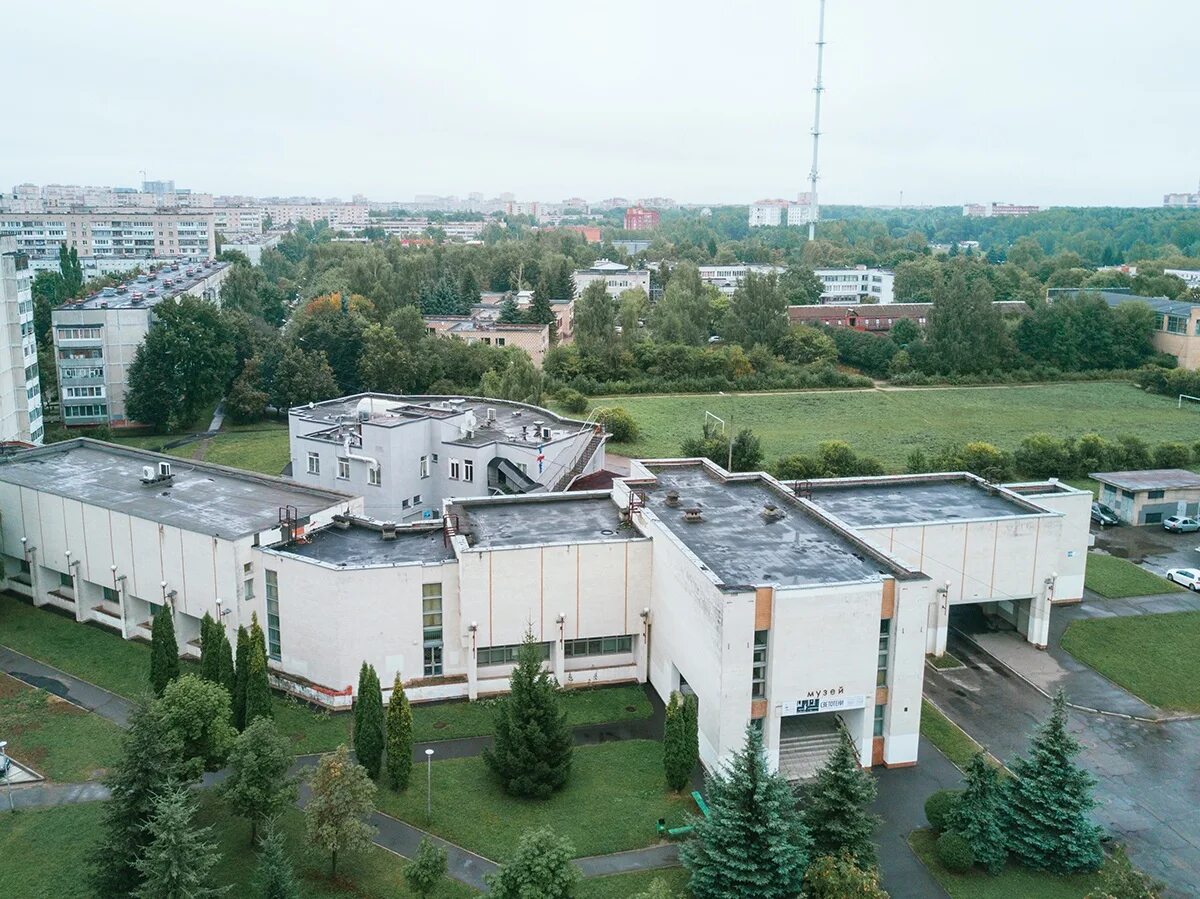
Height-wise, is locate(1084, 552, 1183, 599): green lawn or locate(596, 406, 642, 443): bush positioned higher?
locate(596, 406, 642, 443): bush

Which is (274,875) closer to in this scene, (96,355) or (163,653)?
(163,653)

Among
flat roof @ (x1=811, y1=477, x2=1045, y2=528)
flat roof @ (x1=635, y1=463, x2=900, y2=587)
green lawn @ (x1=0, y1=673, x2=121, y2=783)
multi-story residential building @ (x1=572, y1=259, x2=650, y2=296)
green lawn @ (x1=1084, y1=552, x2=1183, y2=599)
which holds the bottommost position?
green lawn @ (x1=0, y1=673, x2=121, y2=783)

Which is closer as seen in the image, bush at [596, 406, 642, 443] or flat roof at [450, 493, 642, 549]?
flat roof at [450, 493, 642, 549]

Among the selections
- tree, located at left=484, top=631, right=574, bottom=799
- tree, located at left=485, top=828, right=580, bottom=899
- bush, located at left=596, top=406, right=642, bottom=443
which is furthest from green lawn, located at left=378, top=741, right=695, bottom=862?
bush, located at left=596, top=406, right=642, bottom=443

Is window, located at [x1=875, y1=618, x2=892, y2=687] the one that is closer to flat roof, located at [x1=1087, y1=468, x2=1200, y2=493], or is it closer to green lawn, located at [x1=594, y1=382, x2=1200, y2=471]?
flat roof, located at [x1=1087, y1=468, x2=1200, y2=493]

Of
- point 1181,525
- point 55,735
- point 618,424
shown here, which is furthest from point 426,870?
point 618,424

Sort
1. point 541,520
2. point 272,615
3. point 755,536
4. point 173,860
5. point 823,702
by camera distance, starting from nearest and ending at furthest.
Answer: point 173,860 → point 823,702 → point 755,536 → point 272,615 → point 541,520

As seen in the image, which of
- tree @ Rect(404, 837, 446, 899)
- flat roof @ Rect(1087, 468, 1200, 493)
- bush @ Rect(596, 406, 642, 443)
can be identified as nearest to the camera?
tree @ Rect(404, 837, 446, 899)
